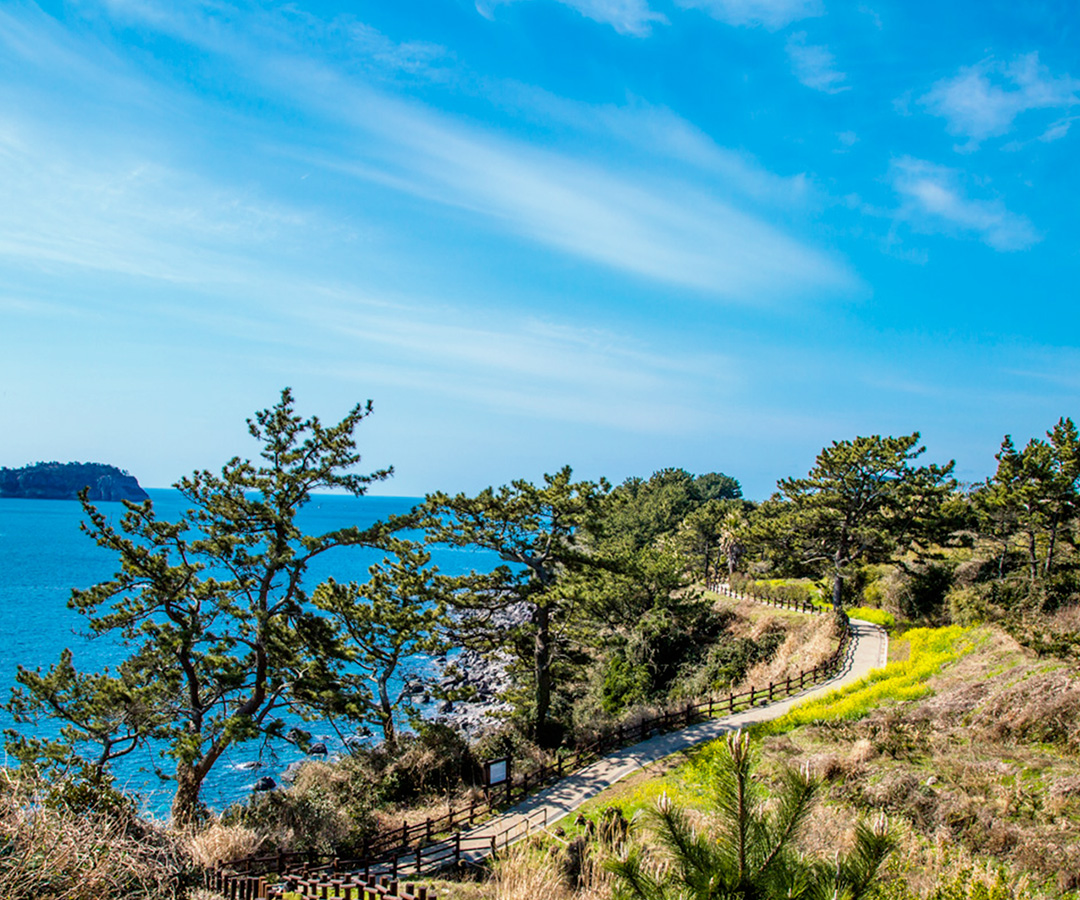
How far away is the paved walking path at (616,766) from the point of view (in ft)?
55.6

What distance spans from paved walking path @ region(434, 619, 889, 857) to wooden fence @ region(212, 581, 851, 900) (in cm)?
35

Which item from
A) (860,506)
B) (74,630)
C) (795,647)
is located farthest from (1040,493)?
(74,630)

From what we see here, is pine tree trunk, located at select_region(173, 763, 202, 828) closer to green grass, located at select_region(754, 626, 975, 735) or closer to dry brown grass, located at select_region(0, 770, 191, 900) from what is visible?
dry brown grass, located at select_region(0, 770, 191, 900)

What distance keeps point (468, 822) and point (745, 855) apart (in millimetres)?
14984

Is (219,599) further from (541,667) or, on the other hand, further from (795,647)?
(795,647)

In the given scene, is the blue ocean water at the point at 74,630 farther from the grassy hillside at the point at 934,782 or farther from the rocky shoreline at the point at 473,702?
the grassy hillside at the point at 934,782

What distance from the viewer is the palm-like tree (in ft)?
→ 14.8

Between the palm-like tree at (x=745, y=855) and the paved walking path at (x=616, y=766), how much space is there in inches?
365

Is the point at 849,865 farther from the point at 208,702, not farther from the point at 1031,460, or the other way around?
the point at 1031,460

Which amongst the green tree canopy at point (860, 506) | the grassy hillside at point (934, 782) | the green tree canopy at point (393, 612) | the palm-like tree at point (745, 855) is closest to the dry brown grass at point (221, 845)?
the grassy hillside at point (934, 782)

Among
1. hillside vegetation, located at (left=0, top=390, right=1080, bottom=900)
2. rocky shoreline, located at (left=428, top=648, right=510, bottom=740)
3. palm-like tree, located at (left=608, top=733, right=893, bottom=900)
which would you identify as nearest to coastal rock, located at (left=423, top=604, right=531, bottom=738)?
rocky shoreline, located at (left=428, top=648, right=510, bottom=740)

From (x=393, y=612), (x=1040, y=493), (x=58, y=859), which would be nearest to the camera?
(x=58, y=859)

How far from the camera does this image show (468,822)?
57.4 ft

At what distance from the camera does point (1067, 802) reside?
12.4 metres
